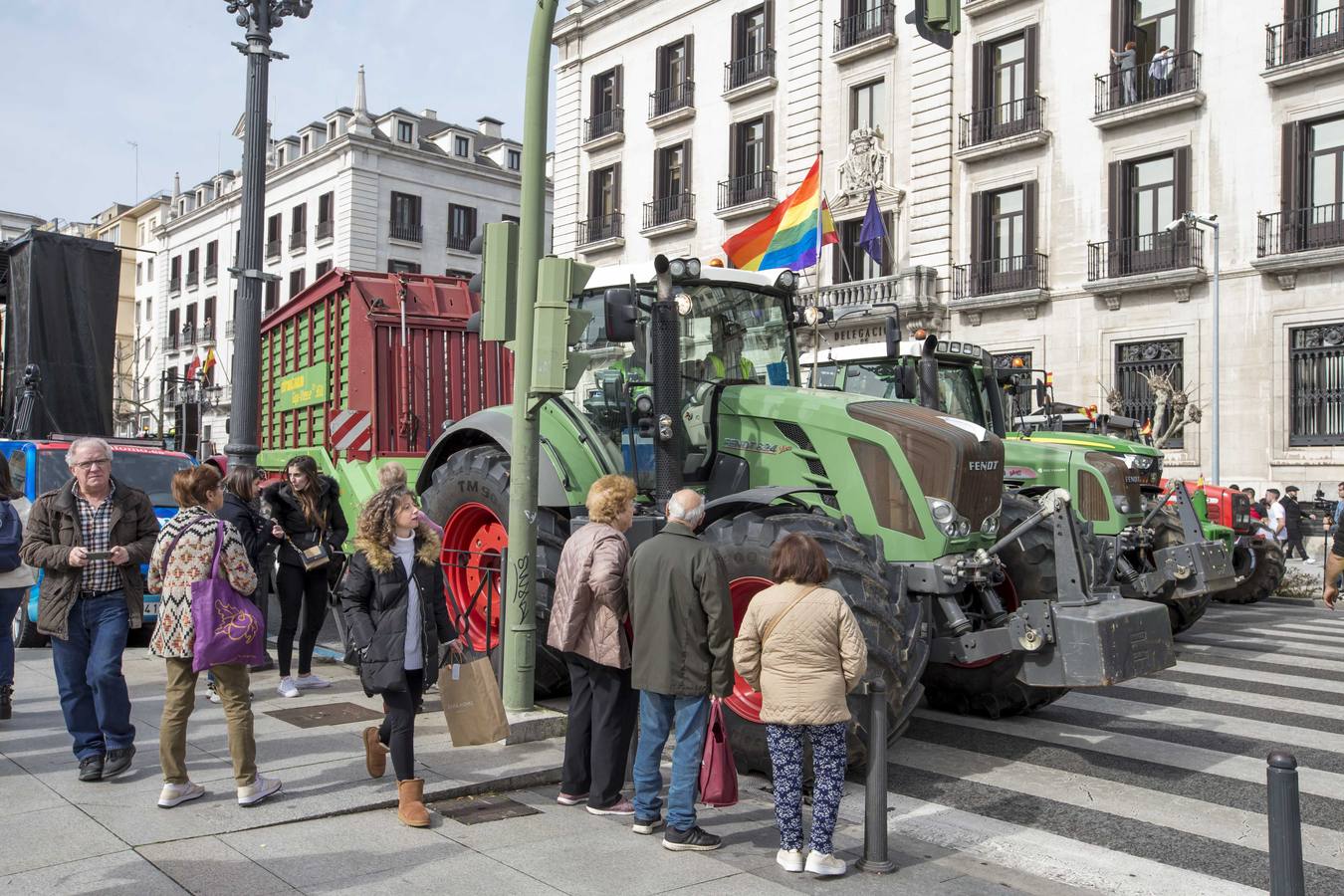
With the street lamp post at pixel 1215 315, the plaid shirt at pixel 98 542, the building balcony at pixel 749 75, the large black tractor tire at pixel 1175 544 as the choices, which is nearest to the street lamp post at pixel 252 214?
the plaid shirt at pixel 98 542

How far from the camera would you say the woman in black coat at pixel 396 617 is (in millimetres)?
5367

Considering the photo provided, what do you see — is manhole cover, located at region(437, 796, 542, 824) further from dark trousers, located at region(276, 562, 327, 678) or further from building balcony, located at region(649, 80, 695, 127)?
building balcony, located at region(649, 80, 695, 127)

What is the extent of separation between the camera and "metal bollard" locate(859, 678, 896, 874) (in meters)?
5.07

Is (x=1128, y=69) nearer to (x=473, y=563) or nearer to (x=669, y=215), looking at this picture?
(x=669, y=215)

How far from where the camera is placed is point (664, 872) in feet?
16.1

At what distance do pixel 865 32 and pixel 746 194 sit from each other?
17.3ft

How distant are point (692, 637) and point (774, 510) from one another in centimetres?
154

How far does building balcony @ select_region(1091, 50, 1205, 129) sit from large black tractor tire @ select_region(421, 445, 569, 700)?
20616 mm

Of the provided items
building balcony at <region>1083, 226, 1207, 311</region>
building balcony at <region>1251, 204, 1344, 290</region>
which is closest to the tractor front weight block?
building balcony at <region>1251, 204, 1344, 290</region>

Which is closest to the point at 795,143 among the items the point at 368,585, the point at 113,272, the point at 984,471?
the point at 113,272

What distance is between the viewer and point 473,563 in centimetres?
880

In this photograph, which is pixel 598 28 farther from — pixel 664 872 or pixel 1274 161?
pixel 664 872

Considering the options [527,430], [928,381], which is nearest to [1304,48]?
[928,381]

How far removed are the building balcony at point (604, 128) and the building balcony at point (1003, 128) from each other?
12.0 meters
